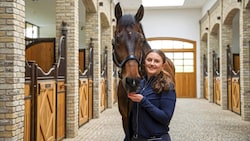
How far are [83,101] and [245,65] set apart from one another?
14.0 feet

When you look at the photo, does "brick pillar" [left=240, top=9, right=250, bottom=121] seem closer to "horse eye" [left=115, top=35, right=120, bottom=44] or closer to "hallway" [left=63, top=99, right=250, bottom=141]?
"hallway" [left=63, top=99, right=250, bottom=141]

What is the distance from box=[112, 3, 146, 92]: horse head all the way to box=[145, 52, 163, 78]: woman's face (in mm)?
163

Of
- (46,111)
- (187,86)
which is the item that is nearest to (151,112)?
(46,111)

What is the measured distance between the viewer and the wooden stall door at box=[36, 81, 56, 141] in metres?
4.71

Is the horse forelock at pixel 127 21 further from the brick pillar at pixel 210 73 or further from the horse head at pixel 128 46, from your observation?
the brick pillar at pixel 210 73

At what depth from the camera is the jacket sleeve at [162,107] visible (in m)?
1.94

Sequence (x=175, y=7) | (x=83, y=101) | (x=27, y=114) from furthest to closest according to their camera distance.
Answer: (x=175, y=7)
(x=83, y=101)
(x=27, y=114)

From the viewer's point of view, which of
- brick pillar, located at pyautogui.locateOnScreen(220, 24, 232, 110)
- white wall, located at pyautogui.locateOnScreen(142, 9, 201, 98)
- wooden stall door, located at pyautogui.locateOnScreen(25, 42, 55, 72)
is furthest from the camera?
white wall, located at pyautogui.locateOnScreen(142, 9, 201, 98)

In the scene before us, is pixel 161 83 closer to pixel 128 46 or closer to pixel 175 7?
pixel 128 46

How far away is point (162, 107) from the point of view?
6.43 ft

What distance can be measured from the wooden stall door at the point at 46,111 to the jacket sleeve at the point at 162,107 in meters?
3.01

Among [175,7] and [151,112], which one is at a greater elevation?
[175,7]

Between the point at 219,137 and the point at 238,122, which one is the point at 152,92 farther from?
the point at 238,122

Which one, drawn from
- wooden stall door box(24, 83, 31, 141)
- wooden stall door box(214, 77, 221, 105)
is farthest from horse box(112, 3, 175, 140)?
wooden stall door box(214, 77, 221, 105)
